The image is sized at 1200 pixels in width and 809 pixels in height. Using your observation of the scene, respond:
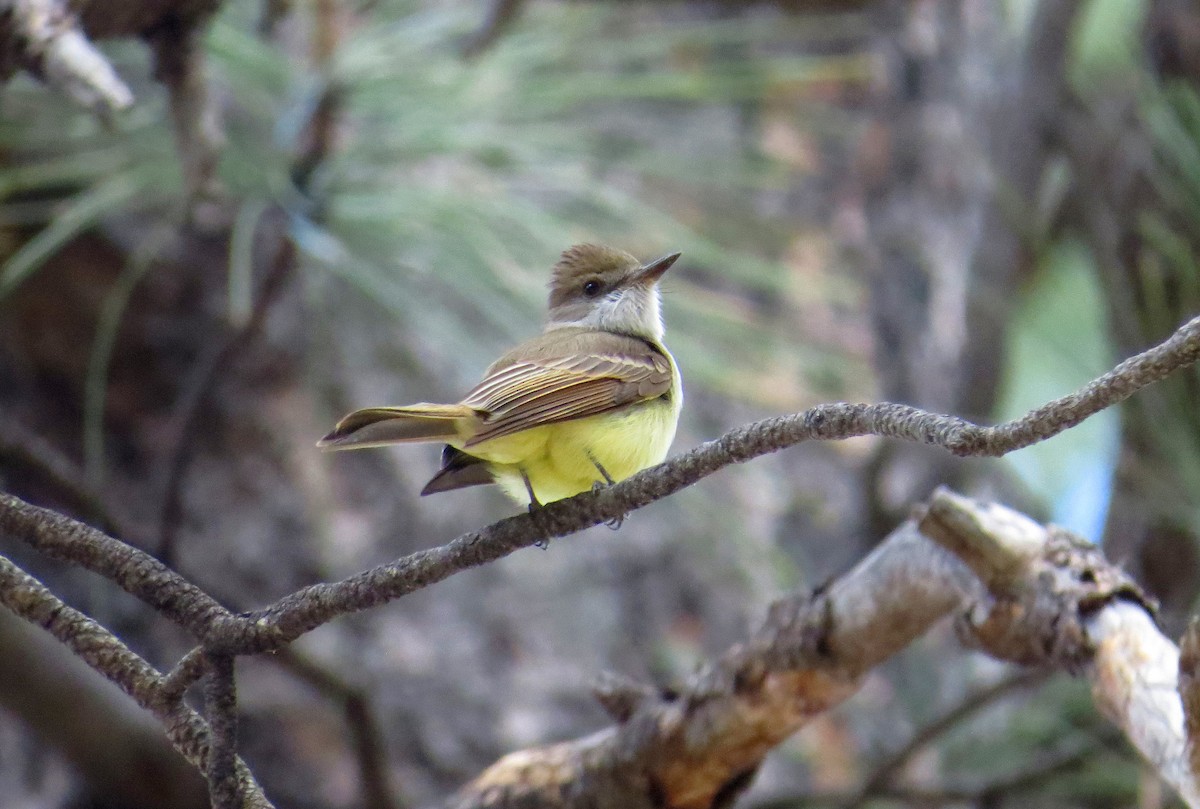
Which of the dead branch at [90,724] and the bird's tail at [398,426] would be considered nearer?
the bird's tail at [398,426]

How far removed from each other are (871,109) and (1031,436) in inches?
153

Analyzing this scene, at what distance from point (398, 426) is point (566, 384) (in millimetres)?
401

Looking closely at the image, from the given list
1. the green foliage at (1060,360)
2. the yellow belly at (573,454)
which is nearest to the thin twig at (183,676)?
the yellow belly at (573,454)

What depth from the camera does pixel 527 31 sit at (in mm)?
3387

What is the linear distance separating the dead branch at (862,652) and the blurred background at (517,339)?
704mm

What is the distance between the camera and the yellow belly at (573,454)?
2176 mm

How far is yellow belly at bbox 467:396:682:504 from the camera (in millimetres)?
2176

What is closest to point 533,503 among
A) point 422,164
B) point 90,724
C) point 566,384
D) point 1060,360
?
point 566,384

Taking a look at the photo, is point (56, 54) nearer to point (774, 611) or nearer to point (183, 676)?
point (183, 676)

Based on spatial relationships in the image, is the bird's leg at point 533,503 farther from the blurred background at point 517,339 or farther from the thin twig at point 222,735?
the blurred background at point 517,339

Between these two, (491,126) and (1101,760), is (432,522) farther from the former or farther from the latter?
(1101,760)

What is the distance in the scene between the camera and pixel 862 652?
204 centimetres

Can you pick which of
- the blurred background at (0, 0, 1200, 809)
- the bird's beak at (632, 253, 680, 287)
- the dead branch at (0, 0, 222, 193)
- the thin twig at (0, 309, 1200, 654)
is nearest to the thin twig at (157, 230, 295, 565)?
the blurred background at (0, 0, 1200, 809)

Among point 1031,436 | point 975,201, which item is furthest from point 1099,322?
point 1031,436
